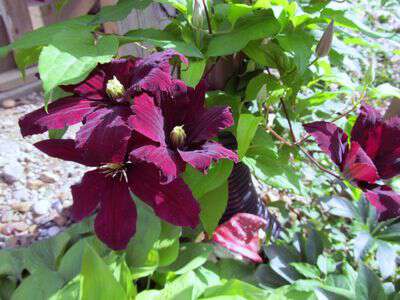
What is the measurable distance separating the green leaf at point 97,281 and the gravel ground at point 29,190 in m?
0.68

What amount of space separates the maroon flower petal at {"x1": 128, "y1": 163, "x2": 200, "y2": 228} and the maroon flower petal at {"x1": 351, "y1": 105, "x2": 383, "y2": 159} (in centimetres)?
33

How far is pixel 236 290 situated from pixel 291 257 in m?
0.24

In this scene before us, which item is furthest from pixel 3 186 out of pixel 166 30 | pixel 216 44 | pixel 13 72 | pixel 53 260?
pixel 216 44

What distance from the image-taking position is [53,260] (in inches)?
34.1

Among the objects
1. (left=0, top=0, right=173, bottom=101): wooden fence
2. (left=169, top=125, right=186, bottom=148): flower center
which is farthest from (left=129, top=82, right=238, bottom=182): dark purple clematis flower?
(left=0, top=0, right=173, bottom=101): wooden fence

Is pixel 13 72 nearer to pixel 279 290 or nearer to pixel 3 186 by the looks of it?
pixel 3 186

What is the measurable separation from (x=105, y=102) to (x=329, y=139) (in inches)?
15.0

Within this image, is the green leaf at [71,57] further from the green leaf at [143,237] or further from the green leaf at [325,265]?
the green leaf at [325,265]

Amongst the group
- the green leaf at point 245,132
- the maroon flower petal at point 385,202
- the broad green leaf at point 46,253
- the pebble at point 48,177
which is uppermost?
the green leaf at point 245,132

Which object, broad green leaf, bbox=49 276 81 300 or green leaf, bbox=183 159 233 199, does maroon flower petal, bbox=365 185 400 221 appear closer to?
green leaf, bbox=183 159 233 199

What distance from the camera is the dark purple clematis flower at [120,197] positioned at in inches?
22.5

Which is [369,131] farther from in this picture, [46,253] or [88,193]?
[46,253]

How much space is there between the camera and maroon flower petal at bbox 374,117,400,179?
2.24 feet

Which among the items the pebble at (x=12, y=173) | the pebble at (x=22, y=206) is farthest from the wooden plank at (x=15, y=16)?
the pebble at (x=22, y=206)
